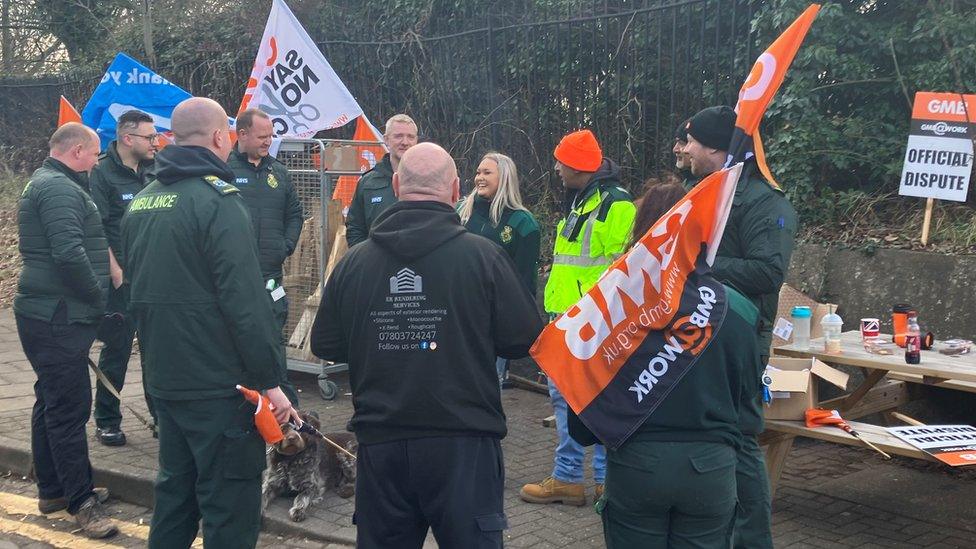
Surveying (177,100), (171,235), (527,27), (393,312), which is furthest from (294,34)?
(393,312)

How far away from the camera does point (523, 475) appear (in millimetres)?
6047

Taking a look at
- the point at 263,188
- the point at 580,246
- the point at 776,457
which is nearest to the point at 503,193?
the point at 580,246

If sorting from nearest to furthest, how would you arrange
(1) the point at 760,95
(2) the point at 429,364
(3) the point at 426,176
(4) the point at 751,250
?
(2) the point at 429,364 < (3) the point at 426,176 < (4) the point at 751,250 < (1) the point at 760,95

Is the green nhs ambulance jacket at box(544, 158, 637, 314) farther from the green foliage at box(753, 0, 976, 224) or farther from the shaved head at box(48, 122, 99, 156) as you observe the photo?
the shaved head at box(48, 122, 99, 156)

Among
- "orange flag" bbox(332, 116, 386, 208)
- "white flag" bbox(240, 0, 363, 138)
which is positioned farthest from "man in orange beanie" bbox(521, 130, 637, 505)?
"white flag" bbox(240, 0, 363, 138)

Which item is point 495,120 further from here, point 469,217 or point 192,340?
point 192,340

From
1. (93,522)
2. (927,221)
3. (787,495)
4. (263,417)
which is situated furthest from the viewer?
(927,221)

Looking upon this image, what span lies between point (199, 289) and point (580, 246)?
7.59 feet

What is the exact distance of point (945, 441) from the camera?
4773mm

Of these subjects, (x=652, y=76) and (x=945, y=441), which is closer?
(x=945, y=441)

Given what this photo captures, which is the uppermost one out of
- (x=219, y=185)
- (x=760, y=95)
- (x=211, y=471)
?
(x=760, y=95)

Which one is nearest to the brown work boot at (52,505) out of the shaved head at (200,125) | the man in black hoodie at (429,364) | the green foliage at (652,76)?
the shaved head at (200,125)

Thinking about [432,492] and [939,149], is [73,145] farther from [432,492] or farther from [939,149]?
[939,149]

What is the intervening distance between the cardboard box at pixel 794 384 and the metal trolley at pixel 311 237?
381 centimetres
